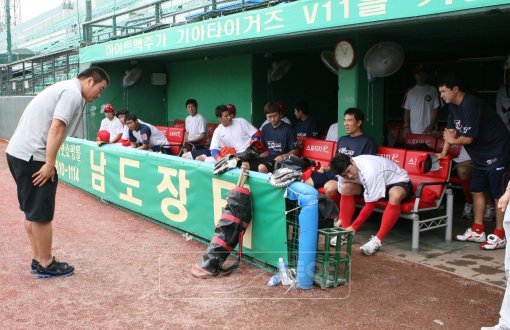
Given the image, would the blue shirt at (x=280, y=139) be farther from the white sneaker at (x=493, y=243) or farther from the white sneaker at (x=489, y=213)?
the white sneaker at (x=493, y=243)

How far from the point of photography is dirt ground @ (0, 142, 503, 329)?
362cm

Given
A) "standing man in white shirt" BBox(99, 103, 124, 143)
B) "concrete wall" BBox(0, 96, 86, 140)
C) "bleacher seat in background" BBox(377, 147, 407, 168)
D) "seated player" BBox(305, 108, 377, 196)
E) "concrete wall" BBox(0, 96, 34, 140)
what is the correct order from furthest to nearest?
"concrete wall" BBox(0, 96, 34, 140) → "concrete wall" BBox(0, 96, 86, 140) → "standing man in white shirt" BBox(99, 103, 124, 143) → "bleacher seat in background" BBox(377, 147, 407, 168) → "seated player" BBox(305, 108, 377, 196)

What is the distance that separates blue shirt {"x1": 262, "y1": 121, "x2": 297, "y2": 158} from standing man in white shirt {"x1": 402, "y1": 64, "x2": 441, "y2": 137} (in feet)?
6.32

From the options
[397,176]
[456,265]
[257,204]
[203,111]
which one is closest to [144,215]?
[257,204]

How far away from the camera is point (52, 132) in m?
4.13

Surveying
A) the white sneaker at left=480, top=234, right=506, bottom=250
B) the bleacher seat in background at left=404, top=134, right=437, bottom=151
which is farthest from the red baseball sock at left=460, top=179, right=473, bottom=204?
the white sneaker at left=480, top=234, right=506, bottom=250

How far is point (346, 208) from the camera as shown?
5.48 metres

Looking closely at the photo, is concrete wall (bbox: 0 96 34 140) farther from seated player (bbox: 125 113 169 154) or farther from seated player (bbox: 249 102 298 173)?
seated player (bbox: 249 102 298 173)

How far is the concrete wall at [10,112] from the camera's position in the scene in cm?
1716

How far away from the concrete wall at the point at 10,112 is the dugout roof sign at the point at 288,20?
341 inches

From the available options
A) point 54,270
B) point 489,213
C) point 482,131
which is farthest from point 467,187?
point 54,270

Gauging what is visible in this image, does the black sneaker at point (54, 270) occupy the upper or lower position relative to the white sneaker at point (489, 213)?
lower

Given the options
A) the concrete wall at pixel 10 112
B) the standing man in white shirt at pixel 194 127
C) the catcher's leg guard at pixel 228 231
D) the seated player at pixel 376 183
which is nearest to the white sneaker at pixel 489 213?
the seated player at pixel 376 183

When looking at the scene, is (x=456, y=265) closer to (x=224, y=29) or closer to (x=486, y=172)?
(x=486, y=172)
